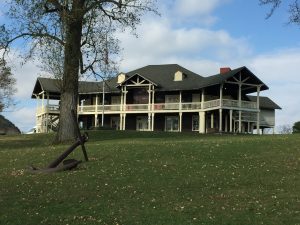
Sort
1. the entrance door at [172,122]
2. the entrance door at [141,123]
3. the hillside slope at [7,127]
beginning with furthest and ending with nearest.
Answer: the hillside slope at [7,127] < the entrance door at [141,123] < the entrance door at [172,122]

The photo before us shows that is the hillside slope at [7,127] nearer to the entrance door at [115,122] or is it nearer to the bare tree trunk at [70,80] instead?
the entrance door at [115,122]

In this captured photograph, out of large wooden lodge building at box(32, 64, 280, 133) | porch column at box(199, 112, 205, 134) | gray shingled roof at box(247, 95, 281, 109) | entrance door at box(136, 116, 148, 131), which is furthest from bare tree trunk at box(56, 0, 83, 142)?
gray shingled roof at box(247, 95, 281, 109)

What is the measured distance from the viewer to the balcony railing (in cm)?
5816

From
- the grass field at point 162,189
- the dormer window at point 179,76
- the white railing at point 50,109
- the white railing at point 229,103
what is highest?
the dormer window at point 179,76

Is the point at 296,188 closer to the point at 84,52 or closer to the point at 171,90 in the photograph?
the point at 84,52

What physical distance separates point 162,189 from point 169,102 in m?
52.3

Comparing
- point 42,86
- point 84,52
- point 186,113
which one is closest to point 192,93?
point 186,113

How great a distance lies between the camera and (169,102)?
6538 centimetres

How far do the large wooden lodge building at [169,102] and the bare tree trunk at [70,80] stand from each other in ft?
96.0

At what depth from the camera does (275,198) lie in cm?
1220

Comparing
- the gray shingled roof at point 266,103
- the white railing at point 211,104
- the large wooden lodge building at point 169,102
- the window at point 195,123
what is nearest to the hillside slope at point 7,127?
the large wooden lodge building at point 169,102

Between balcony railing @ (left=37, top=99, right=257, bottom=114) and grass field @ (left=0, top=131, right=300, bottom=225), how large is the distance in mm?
38166

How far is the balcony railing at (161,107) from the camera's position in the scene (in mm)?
58156

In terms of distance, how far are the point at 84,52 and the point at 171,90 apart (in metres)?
32.7
